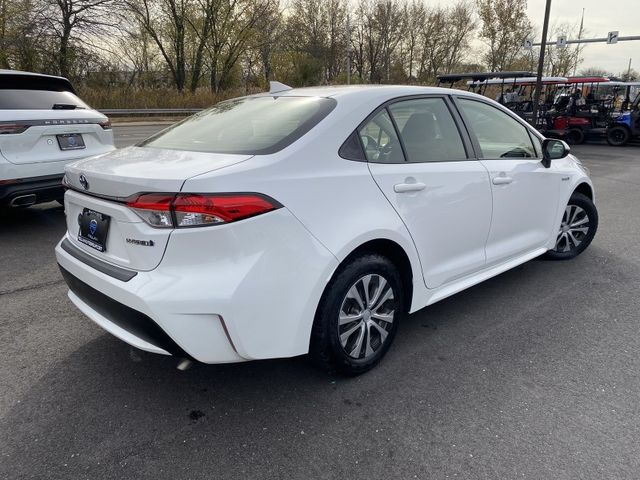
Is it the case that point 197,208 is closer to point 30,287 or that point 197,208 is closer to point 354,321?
point 354,321

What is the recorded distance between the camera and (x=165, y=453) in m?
2.19

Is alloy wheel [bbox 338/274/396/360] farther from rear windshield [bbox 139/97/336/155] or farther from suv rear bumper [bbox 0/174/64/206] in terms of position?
suv rear bumper [bbox 0/174/64/206]

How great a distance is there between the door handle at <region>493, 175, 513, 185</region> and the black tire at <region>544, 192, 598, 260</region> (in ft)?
4.54

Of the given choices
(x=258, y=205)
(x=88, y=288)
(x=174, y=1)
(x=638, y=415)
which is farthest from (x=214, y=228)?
(x=174, y=1)

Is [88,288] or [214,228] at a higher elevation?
[214,228]

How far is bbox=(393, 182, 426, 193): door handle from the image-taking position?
268 centimetres

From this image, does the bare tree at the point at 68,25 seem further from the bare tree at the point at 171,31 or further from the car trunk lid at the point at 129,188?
the car trunk lid at the point at 129,188

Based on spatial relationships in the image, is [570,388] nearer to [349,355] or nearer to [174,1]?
[349,355]

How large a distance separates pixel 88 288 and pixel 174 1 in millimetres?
34818

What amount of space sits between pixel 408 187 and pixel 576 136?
17.2m

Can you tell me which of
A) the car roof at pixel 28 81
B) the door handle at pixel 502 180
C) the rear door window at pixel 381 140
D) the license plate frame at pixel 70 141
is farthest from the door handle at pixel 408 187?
the car roof at pixel 28 81

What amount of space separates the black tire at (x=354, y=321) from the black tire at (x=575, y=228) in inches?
97.3

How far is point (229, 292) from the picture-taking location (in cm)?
206

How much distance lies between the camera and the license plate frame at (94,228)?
238 cm
